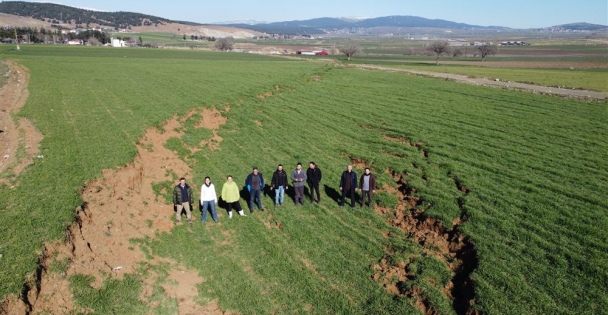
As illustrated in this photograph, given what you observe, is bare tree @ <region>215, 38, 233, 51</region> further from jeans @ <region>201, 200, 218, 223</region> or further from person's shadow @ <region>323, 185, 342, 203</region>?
jeans @ <region>201, 200, 218, 223</region>

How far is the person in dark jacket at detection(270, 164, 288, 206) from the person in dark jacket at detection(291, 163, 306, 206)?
408 mm

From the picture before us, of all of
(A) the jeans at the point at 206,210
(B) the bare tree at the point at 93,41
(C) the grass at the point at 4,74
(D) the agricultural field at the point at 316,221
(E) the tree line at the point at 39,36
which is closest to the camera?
(D) the agricultural field at the point at 316,221

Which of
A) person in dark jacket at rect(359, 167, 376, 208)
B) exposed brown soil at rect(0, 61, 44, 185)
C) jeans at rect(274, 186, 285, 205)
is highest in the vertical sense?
exposed brown soil at rect(0, 61, 44, 185)

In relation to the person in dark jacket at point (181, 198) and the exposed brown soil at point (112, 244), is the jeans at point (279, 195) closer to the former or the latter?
the person in dark jacket at point (181, 198)

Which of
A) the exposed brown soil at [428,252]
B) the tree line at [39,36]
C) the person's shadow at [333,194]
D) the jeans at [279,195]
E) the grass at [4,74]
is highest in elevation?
the tree line at [39,36]

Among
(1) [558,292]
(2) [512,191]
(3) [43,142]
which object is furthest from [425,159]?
(3) [43,142]

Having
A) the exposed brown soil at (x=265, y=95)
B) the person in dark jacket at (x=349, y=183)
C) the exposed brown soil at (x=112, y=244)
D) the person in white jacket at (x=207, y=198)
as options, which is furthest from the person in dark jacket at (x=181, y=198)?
the exposed brown soil at (x=265, y=95)

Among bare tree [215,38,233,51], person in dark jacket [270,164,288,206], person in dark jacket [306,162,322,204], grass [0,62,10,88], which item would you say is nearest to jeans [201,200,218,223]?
person in dark jacket [270,164,288,206]

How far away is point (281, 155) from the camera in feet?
78.5

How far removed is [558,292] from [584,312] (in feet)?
2.70

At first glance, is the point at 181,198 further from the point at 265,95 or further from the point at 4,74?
the point at 4,74

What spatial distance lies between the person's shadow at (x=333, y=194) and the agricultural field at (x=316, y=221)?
0.12 m

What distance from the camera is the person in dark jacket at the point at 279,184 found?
56.3ft

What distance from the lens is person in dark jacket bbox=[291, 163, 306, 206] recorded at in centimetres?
1720
